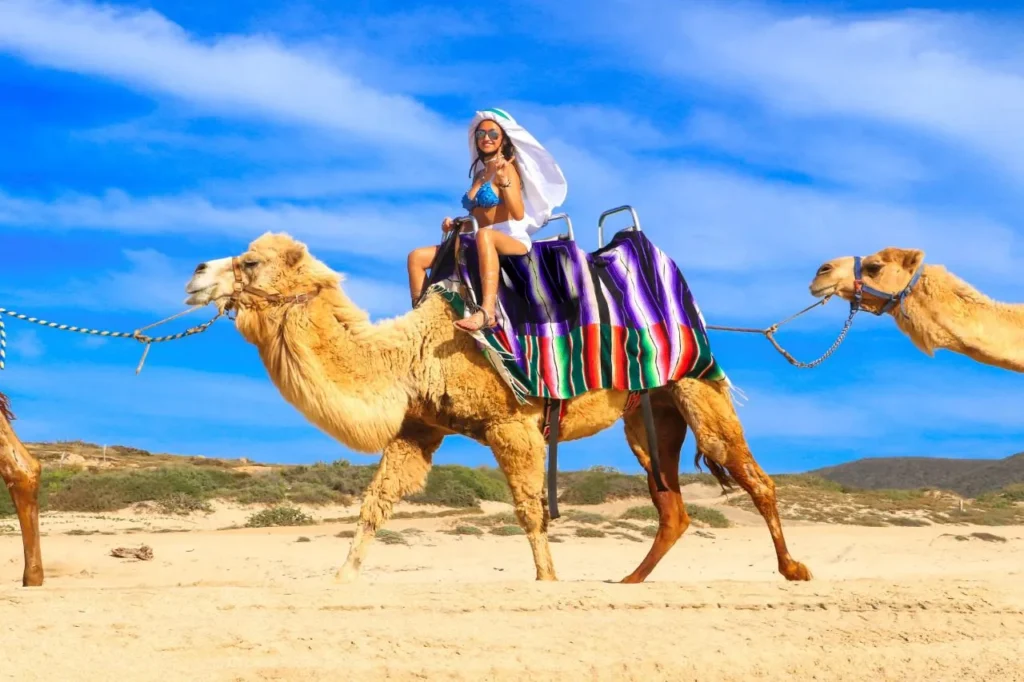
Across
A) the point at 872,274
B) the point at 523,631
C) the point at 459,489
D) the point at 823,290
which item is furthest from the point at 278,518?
the point at 523,631

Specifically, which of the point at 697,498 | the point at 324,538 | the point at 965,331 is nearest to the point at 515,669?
the point at 965,331

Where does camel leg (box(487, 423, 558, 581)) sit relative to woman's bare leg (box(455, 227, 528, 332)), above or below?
below

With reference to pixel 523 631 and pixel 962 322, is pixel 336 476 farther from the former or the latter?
pixel 523 631

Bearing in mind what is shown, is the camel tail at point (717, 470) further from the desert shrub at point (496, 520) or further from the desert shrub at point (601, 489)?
the desert shrub at point (601, 489)

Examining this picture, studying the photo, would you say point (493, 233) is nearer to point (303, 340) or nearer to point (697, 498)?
point (303, 340)

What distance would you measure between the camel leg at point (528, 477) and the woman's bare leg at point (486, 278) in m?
0.78

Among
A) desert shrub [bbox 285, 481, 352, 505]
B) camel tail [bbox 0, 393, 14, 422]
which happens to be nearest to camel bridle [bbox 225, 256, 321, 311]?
camel tail [bbox 0, 393, 14, 422]

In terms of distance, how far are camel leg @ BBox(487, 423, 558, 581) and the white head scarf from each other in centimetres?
186

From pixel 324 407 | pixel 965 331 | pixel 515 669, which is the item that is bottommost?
pixel 515 669

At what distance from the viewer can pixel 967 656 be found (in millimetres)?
7375

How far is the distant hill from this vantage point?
48.0 metres

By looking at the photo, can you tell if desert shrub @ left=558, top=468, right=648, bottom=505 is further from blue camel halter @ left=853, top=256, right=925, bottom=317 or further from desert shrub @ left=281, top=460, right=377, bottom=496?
blue camel halter @ left=853, top=256, right=925, bottom=317

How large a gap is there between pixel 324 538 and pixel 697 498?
12.4 metres

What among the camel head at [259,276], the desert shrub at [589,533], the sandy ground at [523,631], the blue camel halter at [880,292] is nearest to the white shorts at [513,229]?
the camel head at [259,276]
